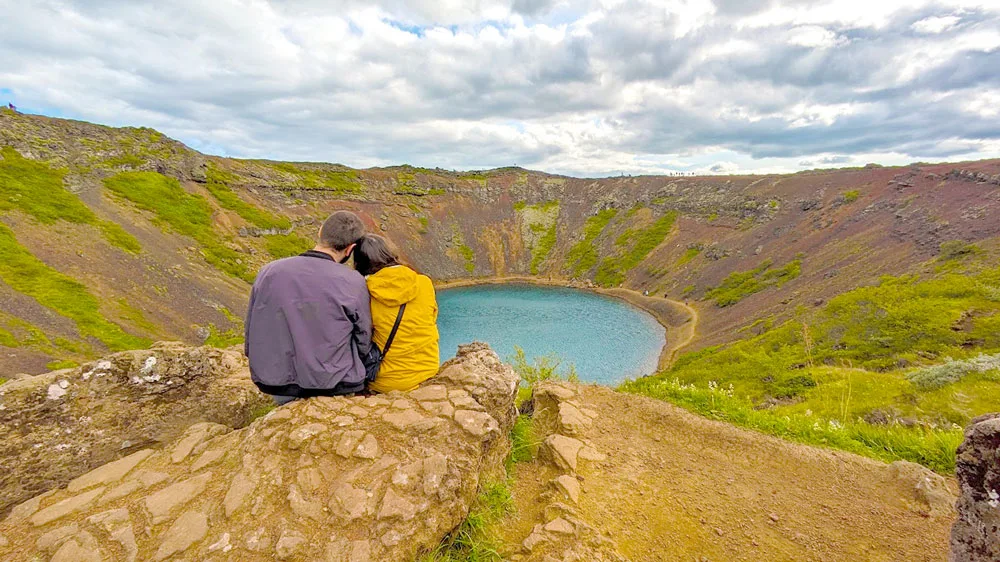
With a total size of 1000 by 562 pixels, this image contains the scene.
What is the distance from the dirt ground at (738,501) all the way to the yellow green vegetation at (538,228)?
273 feet

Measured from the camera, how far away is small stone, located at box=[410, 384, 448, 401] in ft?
17.2

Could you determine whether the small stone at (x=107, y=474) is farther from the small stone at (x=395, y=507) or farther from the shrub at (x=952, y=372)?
the shrub at (x=952, y=372)

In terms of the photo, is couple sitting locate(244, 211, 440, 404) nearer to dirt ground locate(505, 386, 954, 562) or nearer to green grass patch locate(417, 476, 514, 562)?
green grass patch locate(417, 476, 514, 562)

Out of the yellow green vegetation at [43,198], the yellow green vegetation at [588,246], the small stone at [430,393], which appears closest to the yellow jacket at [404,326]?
the small stone at [430,393]

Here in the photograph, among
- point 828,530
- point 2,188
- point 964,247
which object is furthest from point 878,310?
point 2,188

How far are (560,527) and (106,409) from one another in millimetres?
5968

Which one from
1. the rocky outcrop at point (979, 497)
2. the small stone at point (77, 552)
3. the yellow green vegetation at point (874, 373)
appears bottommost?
the yellow green vegetation at point (874, 373)

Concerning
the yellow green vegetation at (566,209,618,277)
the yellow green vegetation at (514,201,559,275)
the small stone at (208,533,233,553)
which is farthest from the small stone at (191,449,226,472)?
the yellow green vegetation at (514,201,559,275)

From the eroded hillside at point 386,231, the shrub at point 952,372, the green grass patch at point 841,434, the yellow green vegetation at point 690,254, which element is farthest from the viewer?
the yellow green vegetation at point 690,254

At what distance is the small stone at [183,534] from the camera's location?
3.46 metres

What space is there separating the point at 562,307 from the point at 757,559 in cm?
5948

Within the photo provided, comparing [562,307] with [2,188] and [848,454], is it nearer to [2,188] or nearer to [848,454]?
[848,454]

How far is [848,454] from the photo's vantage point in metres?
6.71

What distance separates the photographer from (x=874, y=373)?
52.5ft
